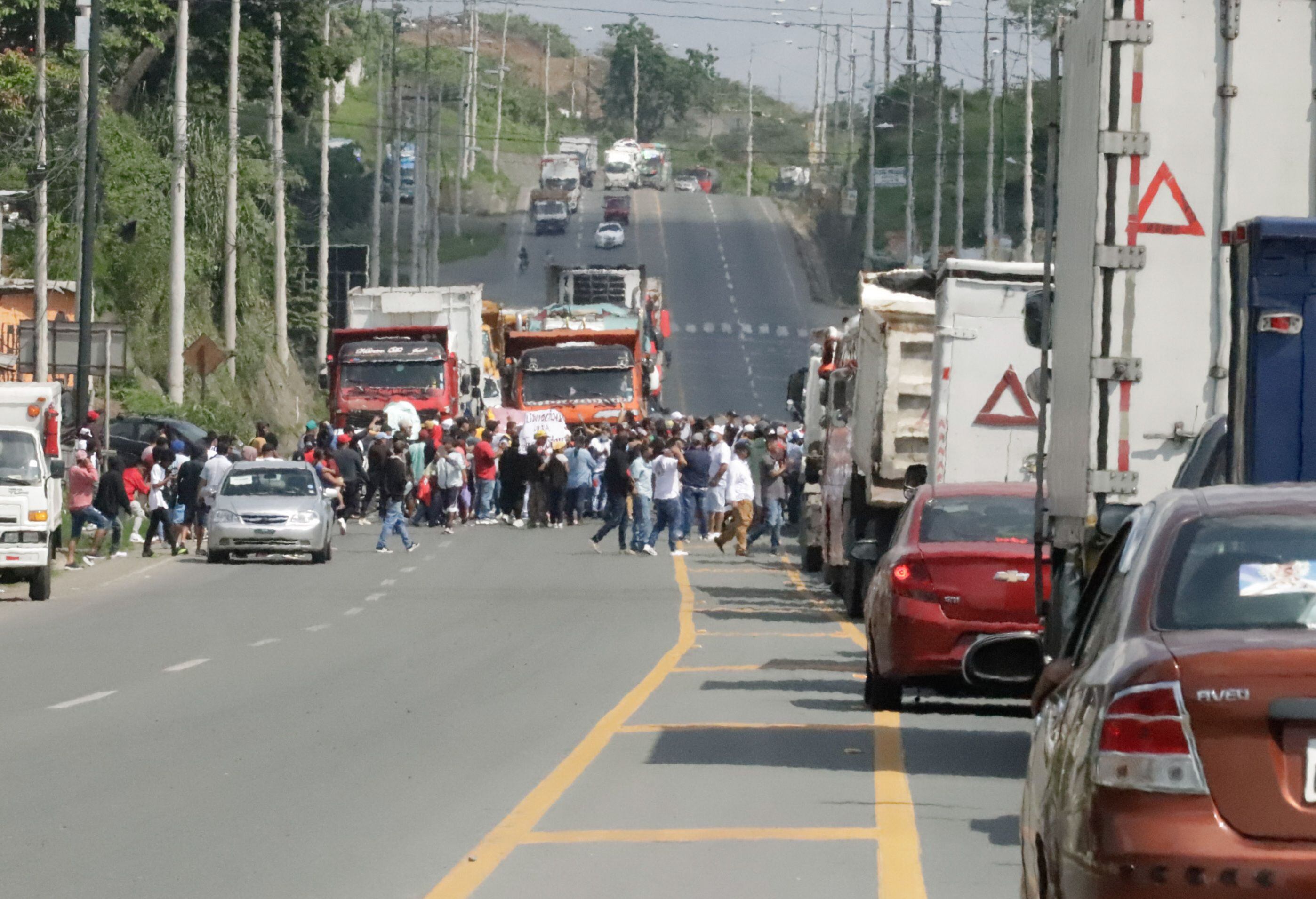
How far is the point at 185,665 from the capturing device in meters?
18.4

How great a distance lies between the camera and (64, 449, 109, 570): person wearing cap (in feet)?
103

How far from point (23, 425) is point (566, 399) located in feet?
73.5

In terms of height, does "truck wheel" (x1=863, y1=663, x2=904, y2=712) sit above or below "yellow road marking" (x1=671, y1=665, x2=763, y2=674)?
above

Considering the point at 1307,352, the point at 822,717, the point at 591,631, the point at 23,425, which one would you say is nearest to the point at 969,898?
the point at 1307,352

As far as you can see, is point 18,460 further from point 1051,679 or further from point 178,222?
point 1051,679

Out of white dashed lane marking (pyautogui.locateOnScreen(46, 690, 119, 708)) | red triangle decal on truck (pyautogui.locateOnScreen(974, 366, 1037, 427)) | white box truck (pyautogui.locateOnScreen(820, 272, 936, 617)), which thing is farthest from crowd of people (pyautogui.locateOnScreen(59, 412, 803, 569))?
white dashed lane marking (pyautogui.locateOnScreen(46, 690, 119, 708))

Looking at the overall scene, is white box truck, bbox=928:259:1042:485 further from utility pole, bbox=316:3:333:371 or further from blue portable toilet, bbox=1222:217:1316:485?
utility pole, bbox=316:3:333:371

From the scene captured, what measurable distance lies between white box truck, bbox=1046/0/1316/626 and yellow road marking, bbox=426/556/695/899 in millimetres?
2558

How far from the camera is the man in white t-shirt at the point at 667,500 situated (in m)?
35.9

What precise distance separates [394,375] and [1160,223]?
3818 cm

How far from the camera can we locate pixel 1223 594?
589 cm

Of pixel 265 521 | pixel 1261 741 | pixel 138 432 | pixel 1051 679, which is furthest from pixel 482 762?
pixel 138 432

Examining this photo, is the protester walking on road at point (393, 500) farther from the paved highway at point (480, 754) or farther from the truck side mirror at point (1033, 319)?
the truck side mirror at point (1033, 319)

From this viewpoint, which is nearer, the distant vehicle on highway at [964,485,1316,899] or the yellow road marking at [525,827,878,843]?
the distant vehicle on highway at [964,485,1316,899]
